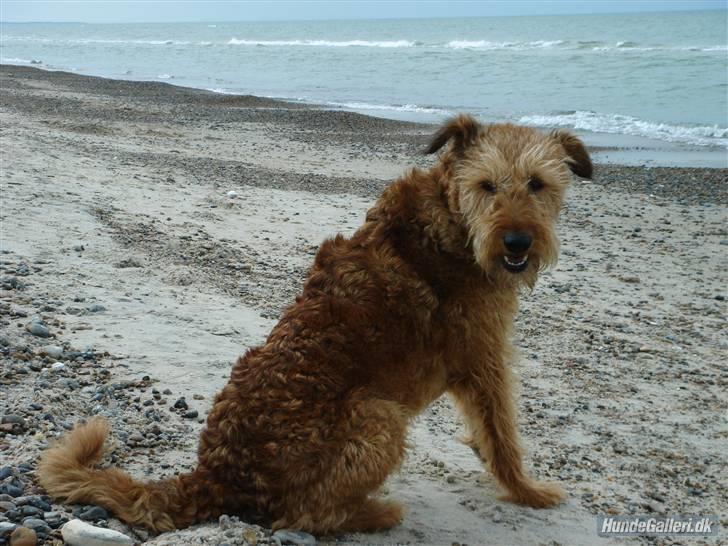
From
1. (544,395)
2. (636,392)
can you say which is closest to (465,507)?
(544,395)

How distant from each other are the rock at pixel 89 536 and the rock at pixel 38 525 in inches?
3.0

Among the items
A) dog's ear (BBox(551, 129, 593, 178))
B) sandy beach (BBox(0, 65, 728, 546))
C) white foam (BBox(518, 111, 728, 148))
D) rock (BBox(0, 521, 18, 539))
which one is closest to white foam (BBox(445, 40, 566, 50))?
white foam (BBox(518, 111, 728, 148))

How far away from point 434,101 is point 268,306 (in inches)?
949

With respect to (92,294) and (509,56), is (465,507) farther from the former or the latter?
(509,56)

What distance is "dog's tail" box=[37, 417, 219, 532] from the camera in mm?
3434

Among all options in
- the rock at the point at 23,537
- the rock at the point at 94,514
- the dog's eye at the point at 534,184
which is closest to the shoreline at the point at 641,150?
the dog's eye at the point at 534,184

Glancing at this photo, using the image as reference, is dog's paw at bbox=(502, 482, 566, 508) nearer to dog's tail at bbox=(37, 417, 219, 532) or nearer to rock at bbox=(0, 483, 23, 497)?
dog's tail at bbox=(37, 417, 219, 532)

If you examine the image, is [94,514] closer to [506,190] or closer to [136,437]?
[136,437]

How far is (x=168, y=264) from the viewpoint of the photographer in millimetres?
7809

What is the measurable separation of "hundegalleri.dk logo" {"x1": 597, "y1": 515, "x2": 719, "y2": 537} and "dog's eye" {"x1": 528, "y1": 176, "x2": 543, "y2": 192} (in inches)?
81.2

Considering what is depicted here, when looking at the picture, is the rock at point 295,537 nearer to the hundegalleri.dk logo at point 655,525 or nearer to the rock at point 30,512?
the rock at point 30,512

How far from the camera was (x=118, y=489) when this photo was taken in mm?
3465

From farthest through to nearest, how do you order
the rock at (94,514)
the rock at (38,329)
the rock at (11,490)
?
the rock at (38,329)
the rock at (11,490)
the rock at (94,514)

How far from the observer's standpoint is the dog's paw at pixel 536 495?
4496 mm
